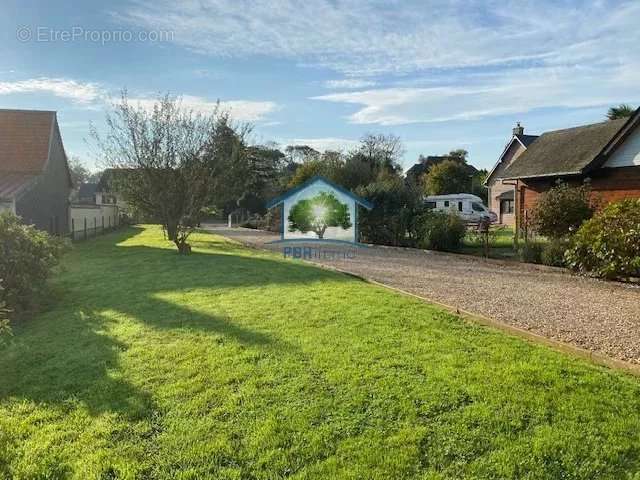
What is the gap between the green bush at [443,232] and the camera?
15469 mm

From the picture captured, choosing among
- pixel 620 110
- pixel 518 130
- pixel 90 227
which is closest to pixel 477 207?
pixel 518 130

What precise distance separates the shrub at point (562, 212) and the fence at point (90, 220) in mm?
21390

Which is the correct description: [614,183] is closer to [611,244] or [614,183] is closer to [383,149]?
[611,244]

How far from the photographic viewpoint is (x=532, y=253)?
12.4 metres

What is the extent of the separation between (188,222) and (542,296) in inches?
523

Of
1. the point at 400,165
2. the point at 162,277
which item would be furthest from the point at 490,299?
the point at 400,165

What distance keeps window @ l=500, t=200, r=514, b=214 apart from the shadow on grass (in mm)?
23322

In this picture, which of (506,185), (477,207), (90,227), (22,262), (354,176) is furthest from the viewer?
(477,207)

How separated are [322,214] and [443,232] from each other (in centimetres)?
641

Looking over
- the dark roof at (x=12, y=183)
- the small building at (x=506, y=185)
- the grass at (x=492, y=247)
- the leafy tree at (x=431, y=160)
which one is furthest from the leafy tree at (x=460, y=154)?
the dark roof at (x=12, y=183)

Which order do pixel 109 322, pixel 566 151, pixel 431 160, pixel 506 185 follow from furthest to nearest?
1. pixel 431 160
2. pixel 506 185
3. pixel 566 151
4. pixel 109 322

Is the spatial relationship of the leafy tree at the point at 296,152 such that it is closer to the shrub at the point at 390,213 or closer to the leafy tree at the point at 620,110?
the leafy tree at the point at 620,110

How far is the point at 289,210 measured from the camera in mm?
22266

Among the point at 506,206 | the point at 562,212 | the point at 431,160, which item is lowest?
the point at 562,212
